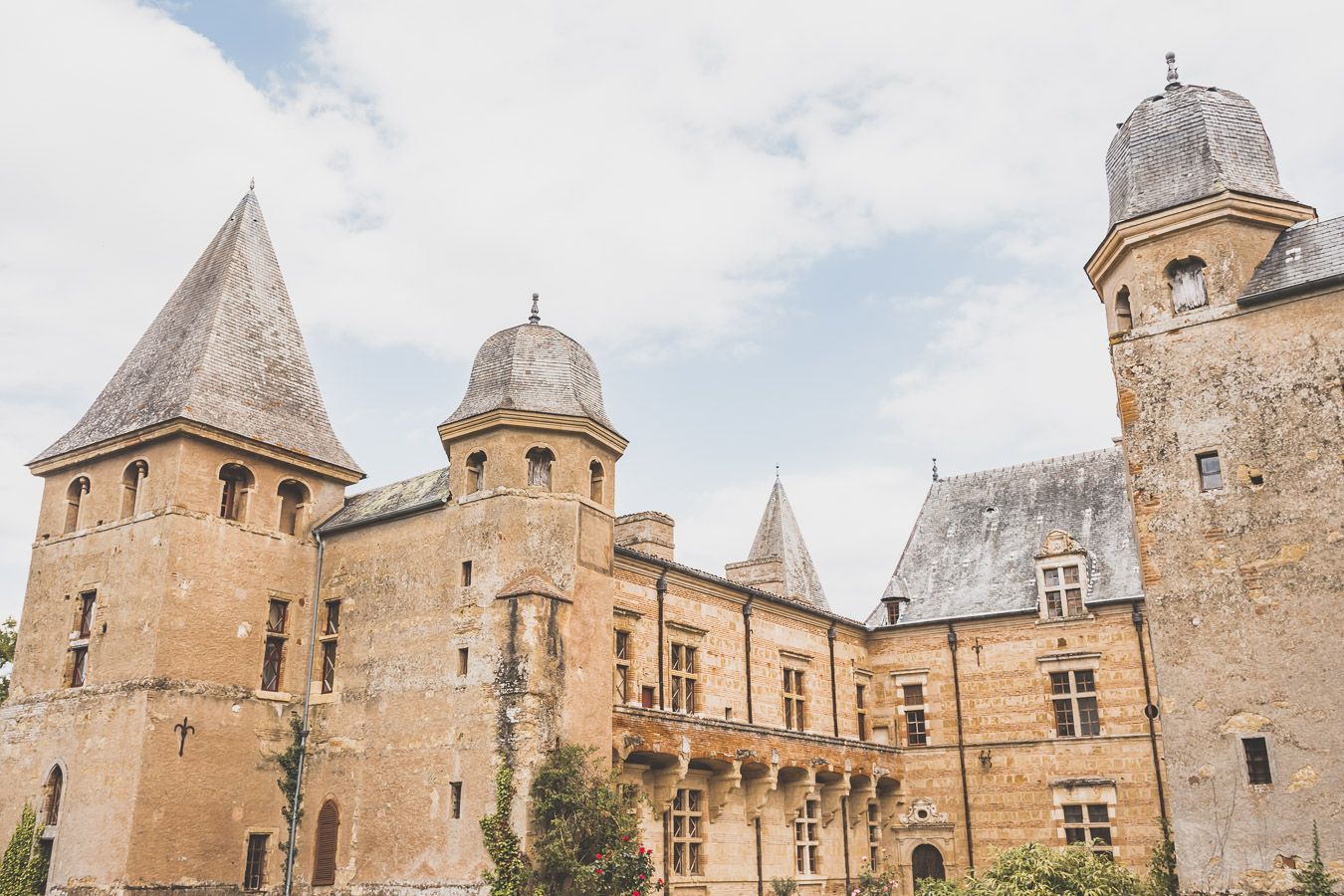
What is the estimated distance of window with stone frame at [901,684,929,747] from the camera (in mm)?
29531

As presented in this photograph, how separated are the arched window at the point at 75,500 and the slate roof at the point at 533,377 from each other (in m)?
8.33

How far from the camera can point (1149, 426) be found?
706 inches

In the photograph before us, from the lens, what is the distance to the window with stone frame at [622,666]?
22422mm

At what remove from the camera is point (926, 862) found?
2872 cm

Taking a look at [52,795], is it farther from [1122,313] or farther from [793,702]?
[1122,313]

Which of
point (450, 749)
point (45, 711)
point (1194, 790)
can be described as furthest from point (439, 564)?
point (1194, 790)

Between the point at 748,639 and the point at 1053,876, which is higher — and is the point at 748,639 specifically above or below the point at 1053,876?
above

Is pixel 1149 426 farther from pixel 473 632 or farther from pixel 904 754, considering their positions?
pixel 904 754

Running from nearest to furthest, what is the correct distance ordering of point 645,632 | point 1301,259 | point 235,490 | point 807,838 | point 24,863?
point 1301,259 → point 24,863 → point 645,632 → point 235,490 → point 807,838

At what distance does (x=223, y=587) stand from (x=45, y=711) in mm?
4142

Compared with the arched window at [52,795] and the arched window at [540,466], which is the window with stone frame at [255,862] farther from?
the arched window at [540,466]

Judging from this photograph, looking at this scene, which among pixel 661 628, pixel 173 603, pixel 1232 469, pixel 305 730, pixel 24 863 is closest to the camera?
pixel 1232 469

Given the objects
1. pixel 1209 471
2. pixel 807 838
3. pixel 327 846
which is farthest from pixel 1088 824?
pixel 327 846

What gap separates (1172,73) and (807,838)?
17.9 metres
